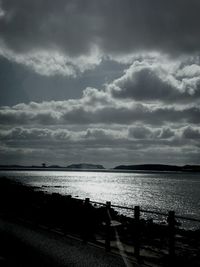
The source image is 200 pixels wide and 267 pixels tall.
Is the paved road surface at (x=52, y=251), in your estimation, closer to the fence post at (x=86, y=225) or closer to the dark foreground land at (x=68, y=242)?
the dark foreground land at (x=68, y=242)

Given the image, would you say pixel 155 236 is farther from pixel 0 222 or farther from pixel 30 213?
pixel 0 222

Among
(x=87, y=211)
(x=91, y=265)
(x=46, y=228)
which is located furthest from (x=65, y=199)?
(x=91, y=265)

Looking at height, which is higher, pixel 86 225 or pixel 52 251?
pixel 86 225

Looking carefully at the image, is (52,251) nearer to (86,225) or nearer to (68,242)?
(68,242)

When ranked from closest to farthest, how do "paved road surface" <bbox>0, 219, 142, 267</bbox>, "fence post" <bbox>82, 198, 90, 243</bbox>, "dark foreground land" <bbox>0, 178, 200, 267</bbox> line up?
"paved road surface" <bbox>0, 219, 142, 267</bbox> → "dark foreground land" <bbox>0, 178, 200, 267</bbox> → "fence post" <bbox>82, 198, 90, 243</bbox>

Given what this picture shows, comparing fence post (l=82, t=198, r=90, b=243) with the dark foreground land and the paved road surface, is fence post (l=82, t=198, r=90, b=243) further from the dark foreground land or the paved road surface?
the paved road surface

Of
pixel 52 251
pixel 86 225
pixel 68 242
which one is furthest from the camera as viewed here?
pixel 86 225

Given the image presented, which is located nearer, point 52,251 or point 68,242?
point 52,251

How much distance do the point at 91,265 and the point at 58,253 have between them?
1.68 metres

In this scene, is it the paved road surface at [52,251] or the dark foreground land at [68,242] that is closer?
the paved road surface at [52,251]

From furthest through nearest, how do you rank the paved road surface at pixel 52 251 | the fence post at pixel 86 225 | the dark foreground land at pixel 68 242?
the fence post at pixel 86 225 → the dark foreground land at pixel 68 242 → the paved road surface at pixel 52 251

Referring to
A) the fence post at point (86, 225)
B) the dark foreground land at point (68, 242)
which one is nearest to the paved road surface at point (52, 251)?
the dark foreground land at point (68, 242)

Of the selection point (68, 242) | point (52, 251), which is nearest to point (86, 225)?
point (68, 242)

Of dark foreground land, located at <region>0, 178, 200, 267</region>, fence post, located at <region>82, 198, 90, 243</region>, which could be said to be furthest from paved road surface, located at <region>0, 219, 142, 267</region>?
fence post, located at <region>82, 198, 90, 243</region>
